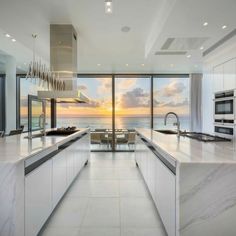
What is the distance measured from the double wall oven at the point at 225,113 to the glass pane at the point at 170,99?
309 cm

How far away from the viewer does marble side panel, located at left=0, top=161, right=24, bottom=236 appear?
1565 mm

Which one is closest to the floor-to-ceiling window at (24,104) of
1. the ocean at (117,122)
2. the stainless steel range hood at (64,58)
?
the ocean at (117,122)

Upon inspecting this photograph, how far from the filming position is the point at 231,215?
1.60 m

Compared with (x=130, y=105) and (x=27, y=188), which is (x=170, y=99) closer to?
(x=130, y=105)

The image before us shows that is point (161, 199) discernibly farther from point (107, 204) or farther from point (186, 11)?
point (186, 11)

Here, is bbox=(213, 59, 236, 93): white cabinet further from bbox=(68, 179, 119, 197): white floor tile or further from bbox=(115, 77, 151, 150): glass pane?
bbox=(115, 77, 151, 150): glass pane

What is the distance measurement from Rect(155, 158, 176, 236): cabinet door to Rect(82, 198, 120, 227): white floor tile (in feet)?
2.19

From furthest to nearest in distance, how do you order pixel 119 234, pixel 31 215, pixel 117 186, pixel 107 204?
pixel 117 186
pixel 107 204
pixel 119 234
pixel 31 215

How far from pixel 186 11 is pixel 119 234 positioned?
2.85 meters

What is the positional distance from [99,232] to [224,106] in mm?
3426

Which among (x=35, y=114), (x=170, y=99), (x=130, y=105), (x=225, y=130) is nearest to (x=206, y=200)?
(x=225, y=130)

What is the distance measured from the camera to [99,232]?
225 centimetres

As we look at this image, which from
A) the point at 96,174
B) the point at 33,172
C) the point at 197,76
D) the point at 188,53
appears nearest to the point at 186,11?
the point at 188,53

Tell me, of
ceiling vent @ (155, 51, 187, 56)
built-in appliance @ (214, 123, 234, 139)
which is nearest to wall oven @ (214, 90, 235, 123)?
built-in appliance @ (214, 123, 234, 139)
